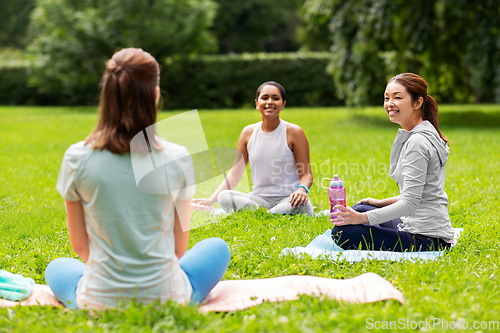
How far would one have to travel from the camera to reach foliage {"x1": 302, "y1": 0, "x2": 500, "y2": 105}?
38.6 ft

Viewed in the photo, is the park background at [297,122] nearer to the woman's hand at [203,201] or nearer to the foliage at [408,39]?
the foliage at [408,39]

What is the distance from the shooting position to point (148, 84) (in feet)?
7.31

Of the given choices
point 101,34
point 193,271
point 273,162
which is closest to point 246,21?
point 101,34

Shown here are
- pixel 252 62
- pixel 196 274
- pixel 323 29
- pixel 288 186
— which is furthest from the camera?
pixel 323 29

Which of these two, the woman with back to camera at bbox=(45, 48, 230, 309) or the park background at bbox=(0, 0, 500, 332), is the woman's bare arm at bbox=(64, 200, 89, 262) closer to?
the woman with back to camera at bbox=(45, 48, 230, 309)

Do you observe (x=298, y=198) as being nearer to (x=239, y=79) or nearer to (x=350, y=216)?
(x=350, y=216)

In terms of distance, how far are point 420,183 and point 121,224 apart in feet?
6.69

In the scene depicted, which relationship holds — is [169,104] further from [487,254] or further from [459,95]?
[487,254]

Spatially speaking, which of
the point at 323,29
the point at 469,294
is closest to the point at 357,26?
the point at 469,294

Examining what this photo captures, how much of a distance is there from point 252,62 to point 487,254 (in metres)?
19.8

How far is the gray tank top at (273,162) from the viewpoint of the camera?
186 inches

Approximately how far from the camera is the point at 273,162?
4.74 metres

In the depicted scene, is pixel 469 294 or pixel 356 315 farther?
pixel 469 294

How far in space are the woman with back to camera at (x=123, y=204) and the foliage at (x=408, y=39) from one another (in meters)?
11.2
